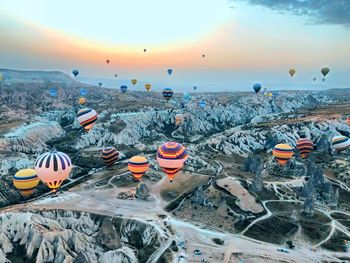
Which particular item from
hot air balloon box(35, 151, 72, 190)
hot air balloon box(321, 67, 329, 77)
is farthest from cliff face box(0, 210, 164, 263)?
hot air balloon box(321, 67, 329, 77)

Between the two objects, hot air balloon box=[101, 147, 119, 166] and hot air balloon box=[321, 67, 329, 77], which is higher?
hot air balloon box=[321, 67, 329, 77]

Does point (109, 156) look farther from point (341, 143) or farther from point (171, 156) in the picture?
point (341, 143)

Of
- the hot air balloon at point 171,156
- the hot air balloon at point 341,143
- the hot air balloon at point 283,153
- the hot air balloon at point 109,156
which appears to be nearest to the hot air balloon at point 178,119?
the hot air balloon at point 109,156

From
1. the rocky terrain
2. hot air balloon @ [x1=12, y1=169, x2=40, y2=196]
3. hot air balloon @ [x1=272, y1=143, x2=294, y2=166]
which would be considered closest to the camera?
the rocky terrain

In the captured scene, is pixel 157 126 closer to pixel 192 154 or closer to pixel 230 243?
pixel 192 154

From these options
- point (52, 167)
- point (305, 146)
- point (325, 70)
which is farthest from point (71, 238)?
point (325, 70)

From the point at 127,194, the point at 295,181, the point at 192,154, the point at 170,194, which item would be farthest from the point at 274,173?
the point at 127,194

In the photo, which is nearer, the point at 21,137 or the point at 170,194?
the point at 170,194

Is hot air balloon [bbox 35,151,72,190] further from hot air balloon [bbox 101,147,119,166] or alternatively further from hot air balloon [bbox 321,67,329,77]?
hot air balloon [bbox 321,67,329,77]
